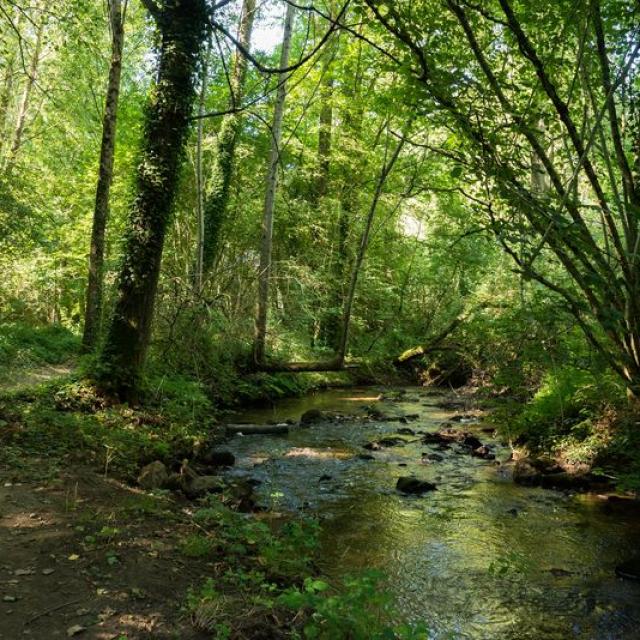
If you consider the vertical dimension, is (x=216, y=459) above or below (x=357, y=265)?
below

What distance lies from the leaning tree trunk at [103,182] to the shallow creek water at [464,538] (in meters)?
4.80

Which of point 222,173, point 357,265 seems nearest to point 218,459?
point 357,265

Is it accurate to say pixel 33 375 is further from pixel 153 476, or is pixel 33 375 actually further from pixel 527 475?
pixel 527 475

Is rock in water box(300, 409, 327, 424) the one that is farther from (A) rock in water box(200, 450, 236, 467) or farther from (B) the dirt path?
(B) the dirt path

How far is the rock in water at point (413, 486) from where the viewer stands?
8500 millimetres

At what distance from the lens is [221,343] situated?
1298 cm

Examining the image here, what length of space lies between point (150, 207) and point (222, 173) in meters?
7.65

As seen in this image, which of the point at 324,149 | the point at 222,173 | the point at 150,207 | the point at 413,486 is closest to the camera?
the point at 413,486

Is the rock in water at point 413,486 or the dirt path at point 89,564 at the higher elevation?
the dirt path at point 89,564

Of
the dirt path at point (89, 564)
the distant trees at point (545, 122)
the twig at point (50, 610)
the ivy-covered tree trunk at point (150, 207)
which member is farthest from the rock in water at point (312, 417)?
the twig at point (50, 610)

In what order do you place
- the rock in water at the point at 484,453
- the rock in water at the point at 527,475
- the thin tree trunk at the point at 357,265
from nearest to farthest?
1. the rock in water at the point at 527,475
2. the rock in water at the point at 484,453
3. the thin tree trunk at the point at 357,265

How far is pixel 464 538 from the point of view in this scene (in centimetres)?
680

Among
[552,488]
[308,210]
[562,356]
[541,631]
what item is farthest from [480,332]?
[308,210]

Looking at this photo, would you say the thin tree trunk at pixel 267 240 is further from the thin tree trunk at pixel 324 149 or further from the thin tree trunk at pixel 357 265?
the thin tree trunk at pixel 324 149
